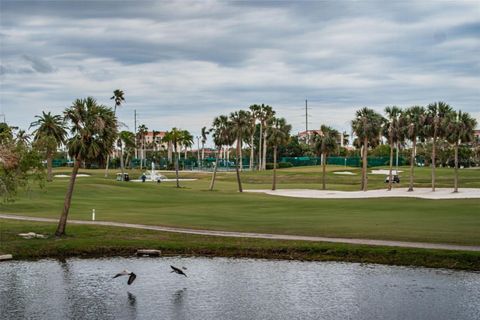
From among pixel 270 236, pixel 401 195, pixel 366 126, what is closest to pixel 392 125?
pixel 366 126

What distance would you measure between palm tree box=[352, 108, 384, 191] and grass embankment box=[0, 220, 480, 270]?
196 feet

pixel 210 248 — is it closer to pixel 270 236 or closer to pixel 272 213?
pixel 270 236

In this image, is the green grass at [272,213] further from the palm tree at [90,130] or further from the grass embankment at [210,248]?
the palm tree at [90,130]

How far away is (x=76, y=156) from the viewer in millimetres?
41344

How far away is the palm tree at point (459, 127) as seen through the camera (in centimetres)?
8744

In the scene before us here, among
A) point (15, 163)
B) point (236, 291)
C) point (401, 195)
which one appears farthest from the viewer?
point (401, 195)

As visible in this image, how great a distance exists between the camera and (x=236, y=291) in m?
28.8

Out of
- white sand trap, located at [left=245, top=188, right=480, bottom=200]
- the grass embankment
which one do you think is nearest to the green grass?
the grass embankment

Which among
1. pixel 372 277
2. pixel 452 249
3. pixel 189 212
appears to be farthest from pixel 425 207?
pixel 372 277

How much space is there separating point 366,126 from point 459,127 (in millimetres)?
14236

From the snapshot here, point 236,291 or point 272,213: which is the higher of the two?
point 272,213

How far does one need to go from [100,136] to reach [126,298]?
625 inches

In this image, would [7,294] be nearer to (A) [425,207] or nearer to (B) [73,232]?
(B) [73,232]

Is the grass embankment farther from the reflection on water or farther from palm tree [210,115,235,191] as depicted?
palm tree [210,115,235,191]
